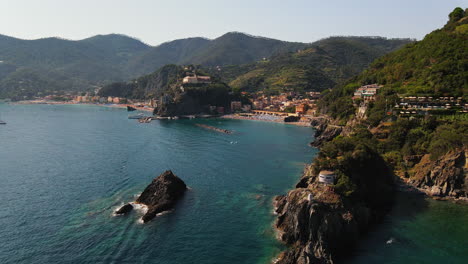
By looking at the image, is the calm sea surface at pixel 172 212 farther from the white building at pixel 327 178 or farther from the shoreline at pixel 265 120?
the shoreline at pixel 265 120

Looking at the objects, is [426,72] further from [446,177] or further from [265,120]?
[265,120]

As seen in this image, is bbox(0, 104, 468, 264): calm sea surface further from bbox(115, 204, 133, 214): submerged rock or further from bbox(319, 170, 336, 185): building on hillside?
bbox(319, 170, 336, 185): building on hillside

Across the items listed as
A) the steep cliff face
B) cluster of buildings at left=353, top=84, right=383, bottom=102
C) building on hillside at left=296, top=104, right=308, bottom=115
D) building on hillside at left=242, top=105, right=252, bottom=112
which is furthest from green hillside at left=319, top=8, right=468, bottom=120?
building on hillside at left=242, top=105, right=252, bottom=112

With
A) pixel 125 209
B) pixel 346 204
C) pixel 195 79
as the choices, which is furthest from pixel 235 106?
pixel 346 204

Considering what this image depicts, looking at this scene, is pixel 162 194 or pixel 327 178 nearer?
pixel 327 178

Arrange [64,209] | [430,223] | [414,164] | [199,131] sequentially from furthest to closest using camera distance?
[199,131] → [414,164] → [64,209] → [430,223]

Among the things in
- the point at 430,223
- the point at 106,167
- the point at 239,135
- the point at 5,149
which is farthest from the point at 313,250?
the point at 5,149

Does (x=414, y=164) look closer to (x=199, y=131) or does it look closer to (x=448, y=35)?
(x=448, y=35)
